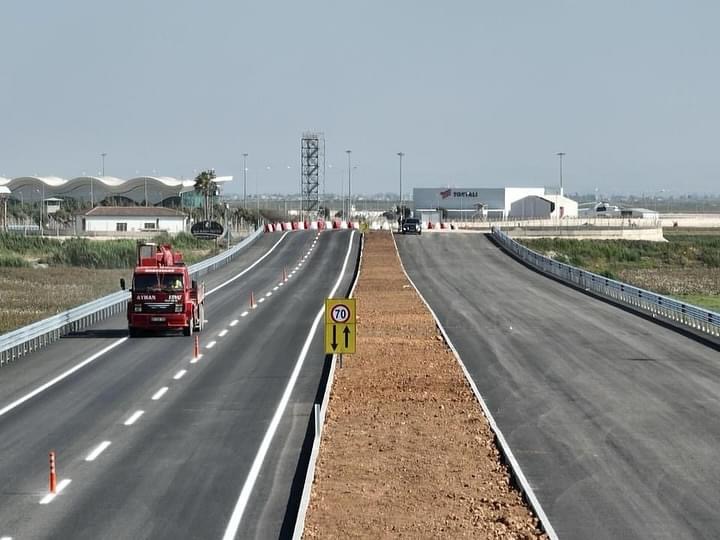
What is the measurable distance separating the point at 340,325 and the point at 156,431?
567 centimetres

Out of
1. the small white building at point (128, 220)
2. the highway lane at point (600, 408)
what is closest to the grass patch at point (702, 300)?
the highway lane at point (600, 408)

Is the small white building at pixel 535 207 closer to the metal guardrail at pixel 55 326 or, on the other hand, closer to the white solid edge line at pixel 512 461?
the metal guardrail at pixel 55 326

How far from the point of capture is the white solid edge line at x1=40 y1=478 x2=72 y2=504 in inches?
722

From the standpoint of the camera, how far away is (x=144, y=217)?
13438 cm

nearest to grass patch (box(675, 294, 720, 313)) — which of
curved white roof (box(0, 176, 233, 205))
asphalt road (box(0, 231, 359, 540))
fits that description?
asphalt road (box(0, 231, 359, 540))

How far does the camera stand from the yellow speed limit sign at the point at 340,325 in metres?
27.5

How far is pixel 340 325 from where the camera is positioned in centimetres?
2777

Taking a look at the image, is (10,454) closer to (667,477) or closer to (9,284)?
(667,477)

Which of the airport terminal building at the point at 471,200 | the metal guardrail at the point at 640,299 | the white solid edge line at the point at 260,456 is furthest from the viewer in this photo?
the airport terminal building at the point at 471,200

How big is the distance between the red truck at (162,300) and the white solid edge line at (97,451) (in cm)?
1700

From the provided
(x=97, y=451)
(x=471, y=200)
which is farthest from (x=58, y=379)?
(x=471, y=200)

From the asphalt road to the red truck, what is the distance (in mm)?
747

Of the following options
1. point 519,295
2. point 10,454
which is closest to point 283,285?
point 519,295

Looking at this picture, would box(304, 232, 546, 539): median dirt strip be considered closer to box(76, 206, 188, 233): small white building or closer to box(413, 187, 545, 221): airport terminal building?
box(76, 206, 188, 233): small white building
